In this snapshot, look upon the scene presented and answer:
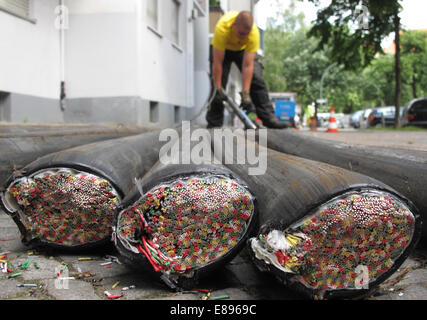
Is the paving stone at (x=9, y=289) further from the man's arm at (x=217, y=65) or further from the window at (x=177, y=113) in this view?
the window at (x=177, y=113)

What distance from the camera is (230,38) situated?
498 centimetres

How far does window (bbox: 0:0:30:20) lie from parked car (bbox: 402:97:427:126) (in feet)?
43.4

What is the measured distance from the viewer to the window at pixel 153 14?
9234mm

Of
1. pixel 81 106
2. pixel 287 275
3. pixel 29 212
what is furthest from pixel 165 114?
pixel 287 275

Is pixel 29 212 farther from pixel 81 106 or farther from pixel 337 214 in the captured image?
pixel 81 106

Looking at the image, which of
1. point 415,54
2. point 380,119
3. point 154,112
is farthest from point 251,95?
point 415,54

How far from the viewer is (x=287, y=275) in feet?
4.39

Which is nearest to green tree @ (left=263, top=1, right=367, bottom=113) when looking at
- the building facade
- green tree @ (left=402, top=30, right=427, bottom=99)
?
green tree @ (left=402, top=30, right=427, bottom=99)

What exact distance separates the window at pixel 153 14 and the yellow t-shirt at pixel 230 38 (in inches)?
181

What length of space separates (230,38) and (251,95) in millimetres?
1014

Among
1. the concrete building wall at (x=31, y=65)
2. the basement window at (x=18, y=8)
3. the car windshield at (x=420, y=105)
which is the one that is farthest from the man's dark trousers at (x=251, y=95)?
the car windshield at (x=420, y=105)

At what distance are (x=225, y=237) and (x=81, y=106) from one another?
6830 millimetres

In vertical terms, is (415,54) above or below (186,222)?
above

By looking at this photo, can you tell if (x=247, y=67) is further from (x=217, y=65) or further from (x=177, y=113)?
(x=177, y=113)
